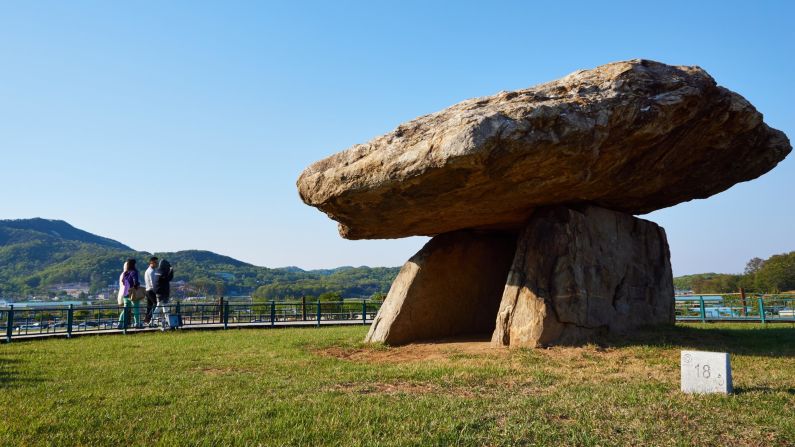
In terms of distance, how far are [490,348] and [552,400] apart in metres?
4.20

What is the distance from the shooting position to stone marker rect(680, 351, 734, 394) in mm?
5805

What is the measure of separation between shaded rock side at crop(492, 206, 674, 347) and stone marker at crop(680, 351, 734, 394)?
→ 3.70 m

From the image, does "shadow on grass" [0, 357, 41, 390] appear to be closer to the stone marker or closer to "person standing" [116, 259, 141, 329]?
"person standing" [116, 259, 141, 329]

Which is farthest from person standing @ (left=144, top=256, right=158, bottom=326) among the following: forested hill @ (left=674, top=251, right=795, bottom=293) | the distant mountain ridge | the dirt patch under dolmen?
the distant mountain ridge

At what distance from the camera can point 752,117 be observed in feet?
32.6

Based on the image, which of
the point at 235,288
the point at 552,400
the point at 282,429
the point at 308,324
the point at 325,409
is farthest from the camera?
the point at 235,288

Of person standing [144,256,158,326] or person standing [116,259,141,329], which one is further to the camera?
person standing [144,256,158,326]

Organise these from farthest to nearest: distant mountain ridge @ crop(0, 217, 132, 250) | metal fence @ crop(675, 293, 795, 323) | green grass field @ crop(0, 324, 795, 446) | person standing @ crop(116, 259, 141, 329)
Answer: distant mountain ridge @ crop(0, 217, 132, 250)
metal fence @ crop(675, 293, 795, 323)
person standing @ crop(116, 259, 141, 329)
green grass field @ crop(0, 324, 795, 446)

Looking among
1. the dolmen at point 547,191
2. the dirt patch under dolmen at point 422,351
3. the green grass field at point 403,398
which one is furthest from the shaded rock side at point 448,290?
the green grass field at point 403,398

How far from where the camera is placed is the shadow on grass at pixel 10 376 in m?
7.05

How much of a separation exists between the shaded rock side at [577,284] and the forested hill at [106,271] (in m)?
48.3

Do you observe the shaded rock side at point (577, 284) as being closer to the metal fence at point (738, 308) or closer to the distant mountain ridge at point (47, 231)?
the metal fence at point (738, 308)

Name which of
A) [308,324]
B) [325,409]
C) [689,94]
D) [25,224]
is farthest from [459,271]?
[25,224]

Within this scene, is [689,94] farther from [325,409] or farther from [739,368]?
[325,409]
